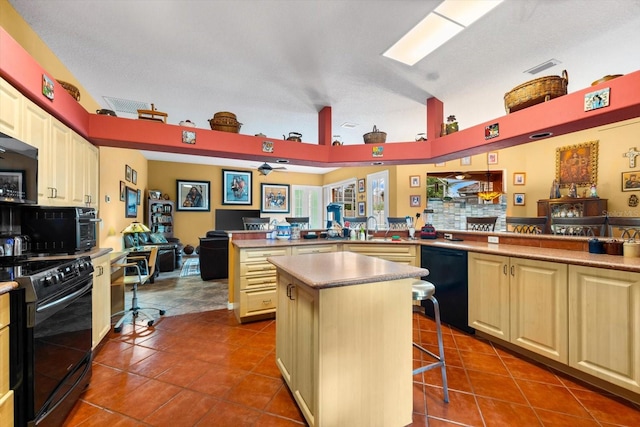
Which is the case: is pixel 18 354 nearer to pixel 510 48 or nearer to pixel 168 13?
pixel 168 13

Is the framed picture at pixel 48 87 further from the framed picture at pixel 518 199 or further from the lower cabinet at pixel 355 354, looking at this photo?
the framed picture at pixel 518 199

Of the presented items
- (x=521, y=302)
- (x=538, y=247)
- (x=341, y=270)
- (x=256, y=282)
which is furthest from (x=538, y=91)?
(x=256, y=282)

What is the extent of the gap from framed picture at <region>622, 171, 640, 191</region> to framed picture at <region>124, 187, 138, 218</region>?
8867 millimetres

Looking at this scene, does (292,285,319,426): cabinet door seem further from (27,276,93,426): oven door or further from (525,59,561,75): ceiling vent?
(525,59,561,75): ceiling vent

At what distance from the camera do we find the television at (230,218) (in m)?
7.76

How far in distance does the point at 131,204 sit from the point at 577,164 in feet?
29.0

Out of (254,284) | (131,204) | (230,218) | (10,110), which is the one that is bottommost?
(254,284)

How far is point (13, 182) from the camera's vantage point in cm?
168

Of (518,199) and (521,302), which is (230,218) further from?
(518,199)

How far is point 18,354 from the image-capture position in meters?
1.26

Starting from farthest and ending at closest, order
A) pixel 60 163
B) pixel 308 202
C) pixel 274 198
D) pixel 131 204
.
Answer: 1. pixel 308 202
2. pixel 274 198
3. pixel 131 204
4. pixel 60 163

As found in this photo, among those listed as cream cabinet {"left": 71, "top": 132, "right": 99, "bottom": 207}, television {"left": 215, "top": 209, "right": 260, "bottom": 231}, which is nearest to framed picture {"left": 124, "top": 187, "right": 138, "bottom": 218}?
television {"left": 215, "top": 209, "right": 260, "bottom": 231}

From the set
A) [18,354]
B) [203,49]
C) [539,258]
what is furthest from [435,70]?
[18,354]

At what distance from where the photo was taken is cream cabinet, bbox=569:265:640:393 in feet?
5.57
